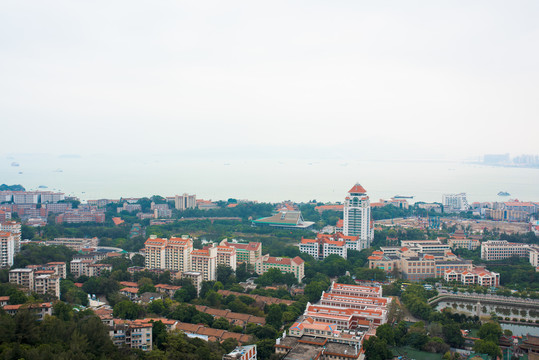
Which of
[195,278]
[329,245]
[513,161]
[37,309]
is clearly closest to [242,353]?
[37,309]

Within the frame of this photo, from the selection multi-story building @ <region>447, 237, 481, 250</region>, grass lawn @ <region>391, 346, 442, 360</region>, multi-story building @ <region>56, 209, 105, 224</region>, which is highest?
multi-story building @ <region>56, 209, 105, 224</region>

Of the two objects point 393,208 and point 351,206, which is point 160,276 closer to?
point 351,206

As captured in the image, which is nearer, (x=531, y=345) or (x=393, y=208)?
(x=531, y=345)

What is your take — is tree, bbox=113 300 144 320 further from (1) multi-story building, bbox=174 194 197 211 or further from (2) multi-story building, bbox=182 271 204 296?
(1) multi-story building, bbox=174 194 197 211

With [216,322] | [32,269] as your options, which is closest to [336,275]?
[216,322]

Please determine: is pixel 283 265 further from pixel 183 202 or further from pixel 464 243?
pixel 183 202

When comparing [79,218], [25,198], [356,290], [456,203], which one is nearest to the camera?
[356,290]

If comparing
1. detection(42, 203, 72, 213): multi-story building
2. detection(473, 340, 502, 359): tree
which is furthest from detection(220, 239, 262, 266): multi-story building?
detection(42, 203, 72, 213): multi-story building
